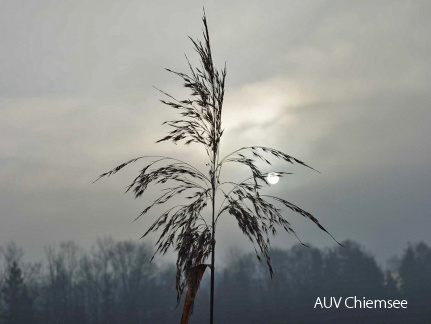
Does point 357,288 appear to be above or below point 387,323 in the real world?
above

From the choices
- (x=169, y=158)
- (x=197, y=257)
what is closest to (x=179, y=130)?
(x=169, y=158)

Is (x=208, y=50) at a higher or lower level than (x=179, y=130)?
higher

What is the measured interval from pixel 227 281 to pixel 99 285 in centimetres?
1153

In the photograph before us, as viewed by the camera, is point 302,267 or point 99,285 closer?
point 99,285

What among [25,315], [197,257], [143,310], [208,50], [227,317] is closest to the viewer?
[197,257]

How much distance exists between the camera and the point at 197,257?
156 inches

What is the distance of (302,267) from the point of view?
163 ft

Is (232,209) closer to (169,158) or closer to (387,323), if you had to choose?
(169,158)

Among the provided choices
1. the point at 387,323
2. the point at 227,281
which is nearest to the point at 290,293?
the point at 227,281

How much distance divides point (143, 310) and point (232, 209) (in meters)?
45.3

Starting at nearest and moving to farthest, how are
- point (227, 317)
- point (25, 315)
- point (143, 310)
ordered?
1. point (25, 315)
2. point (143, 310)
3. point (227, 317)

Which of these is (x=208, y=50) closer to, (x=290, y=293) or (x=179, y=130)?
(x=179, y=130)

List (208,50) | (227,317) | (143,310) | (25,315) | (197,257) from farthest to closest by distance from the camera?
(227,317) → (143,310) → (25,315) → (208,50) → (197,257)

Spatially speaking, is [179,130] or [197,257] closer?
[197,257]
